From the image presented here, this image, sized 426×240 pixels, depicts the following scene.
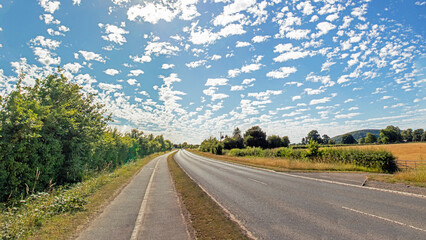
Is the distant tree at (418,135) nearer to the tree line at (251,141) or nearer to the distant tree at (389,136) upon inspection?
the distant tree at (389,136)

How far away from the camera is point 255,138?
81312 mm

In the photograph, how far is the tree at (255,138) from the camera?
8025cm

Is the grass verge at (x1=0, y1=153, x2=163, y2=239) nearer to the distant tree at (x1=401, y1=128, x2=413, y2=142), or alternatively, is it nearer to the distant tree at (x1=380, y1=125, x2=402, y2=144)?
the distant tree at (x1=380, y1=125, x2=402, y2=144)

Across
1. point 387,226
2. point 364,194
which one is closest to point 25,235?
point 387,226

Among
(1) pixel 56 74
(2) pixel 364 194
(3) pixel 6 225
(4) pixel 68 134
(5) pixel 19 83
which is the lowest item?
(2) pixel 364 194

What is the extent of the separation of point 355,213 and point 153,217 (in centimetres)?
730

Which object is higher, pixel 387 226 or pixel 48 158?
pixel 48 158

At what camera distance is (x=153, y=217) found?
7555mm

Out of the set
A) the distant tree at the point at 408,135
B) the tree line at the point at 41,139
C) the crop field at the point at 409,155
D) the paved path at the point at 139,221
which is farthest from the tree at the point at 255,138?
the distant tree at the point at 408,135

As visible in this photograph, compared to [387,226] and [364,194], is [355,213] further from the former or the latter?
[364,194]

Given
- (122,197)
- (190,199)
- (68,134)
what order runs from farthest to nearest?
(68,134)
(122,197)
(190,199)

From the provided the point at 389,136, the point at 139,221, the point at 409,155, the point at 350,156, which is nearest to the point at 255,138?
the point at 409,155

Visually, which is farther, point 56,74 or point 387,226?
point 56,74

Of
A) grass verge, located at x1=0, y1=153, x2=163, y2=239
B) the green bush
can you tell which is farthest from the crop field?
grass verge, located at x1=0, y1=153, x2=163, y2=239
